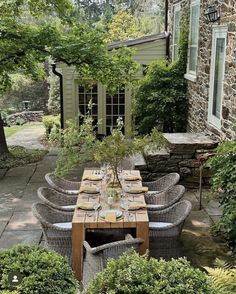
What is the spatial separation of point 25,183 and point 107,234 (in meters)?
4.14

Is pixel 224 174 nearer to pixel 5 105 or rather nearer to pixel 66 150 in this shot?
pixel 66 150

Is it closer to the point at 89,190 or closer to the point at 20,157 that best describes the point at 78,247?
the point at 89,190

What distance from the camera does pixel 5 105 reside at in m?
24.6

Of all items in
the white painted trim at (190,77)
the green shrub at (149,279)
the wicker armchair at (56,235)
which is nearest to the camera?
the green shrub at (149,279)

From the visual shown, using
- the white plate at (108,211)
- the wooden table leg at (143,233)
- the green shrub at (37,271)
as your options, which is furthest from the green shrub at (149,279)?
the white plate at (108,211)

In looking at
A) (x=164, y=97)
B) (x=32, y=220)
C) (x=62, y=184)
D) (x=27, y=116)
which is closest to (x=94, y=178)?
(x=62, y=184)

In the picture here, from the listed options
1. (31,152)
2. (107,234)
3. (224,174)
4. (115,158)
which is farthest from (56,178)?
(31,152)

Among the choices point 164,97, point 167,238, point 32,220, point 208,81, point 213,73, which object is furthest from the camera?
point 164,97

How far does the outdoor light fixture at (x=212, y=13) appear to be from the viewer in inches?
326

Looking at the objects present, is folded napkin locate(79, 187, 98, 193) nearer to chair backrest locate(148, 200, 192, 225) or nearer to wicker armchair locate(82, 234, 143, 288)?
chair backrest locate(148, 200, 192, 225)

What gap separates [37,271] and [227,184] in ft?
10.9

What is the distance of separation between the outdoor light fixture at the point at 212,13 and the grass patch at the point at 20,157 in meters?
5.51

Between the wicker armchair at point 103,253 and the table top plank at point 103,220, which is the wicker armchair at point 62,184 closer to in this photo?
the table top plank at point 103,220

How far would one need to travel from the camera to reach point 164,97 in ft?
38.3
